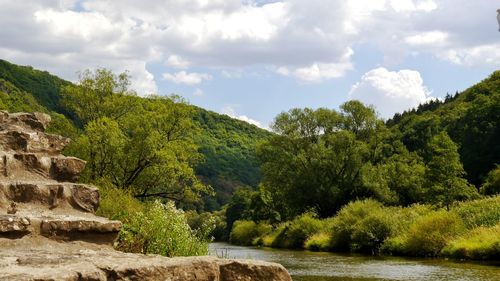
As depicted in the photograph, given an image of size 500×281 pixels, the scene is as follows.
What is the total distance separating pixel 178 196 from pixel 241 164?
406ft

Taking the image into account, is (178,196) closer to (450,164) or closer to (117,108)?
(117,108)

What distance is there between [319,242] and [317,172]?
16432mm

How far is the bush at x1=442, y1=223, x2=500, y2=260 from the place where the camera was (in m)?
27.2

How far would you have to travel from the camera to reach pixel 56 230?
9.76 m

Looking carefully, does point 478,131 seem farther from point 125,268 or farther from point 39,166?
point 125,268

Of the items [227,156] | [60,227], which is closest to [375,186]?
[60,227]

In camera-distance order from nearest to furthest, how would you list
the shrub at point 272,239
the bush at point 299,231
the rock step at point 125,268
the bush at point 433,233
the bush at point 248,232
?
the rock step at point 125,268 < the bush at point 433,233 < the bush at point 299,231 < the shrub at point 272,239 < the bush at point 248,232

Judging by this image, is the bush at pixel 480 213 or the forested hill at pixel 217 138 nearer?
the bush at pixel 480 213

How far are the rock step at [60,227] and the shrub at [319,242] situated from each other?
36281 mm

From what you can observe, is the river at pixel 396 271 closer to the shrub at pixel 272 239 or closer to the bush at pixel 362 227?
the bush at pixel 362 227

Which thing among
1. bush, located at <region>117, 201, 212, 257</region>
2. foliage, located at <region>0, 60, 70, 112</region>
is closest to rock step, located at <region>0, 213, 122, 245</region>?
bush, located at <region>117, 201, 212, 257</region>

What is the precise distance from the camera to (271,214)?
76.4 meters

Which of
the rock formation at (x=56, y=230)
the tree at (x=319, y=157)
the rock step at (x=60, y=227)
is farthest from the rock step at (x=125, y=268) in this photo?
the tree at (x=319, y=157)

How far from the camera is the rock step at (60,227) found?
9.10m
